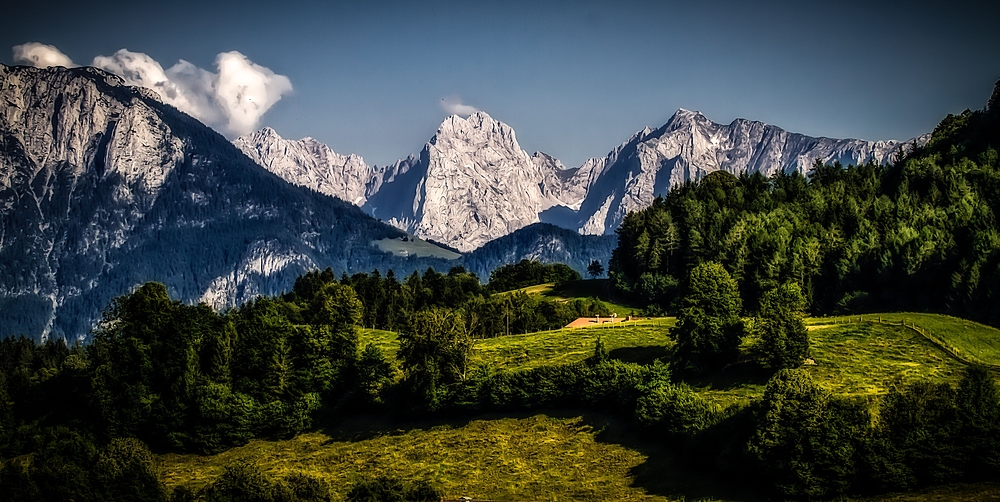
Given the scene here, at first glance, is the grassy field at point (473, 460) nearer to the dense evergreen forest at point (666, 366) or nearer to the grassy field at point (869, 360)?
the dense evergreen forest at point (666, 366)

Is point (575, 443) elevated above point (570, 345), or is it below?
below

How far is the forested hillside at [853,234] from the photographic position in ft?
400

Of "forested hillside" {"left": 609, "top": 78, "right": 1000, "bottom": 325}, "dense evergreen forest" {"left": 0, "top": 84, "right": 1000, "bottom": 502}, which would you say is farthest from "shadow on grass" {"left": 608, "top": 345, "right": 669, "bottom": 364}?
"forested hillside" {"left": 609, "top": 78, "right": 1000, "bottom": 325}

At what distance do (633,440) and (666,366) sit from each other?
36.4 feet

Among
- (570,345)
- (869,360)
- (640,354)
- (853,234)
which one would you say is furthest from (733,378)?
(853,234)

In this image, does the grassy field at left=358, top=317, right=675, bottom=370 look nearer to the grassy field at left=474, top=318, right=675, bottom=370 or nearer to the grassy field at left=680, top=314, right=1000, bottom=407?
the grassy field at left=474, top=318, right=675, bottom=370

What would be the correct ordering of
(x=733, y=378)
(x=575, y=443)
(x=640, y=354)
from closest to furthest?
(x=575, y=443), (x=733, y=378), (x=640, y=354)

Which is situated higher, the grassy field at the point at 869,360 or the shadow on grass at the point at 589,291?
the shadow on grass at the point at 589,291

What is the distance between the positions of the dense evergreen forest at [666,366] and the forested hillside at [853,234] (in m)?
0.40

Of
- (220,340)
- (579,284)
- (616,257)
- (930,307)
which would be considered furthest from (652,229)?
(220,340)

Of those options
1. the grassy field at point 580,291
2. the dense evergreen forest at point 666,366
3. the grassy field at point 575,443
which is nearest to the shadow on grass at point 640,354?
the grassy field at point 575,443

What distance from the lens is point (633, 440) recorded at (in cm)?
8162

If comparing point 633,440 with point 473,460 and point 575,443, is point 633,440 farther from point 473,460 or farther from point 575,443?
point 473,460

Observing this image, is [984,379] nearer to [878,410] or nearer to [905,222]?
[878,410]
